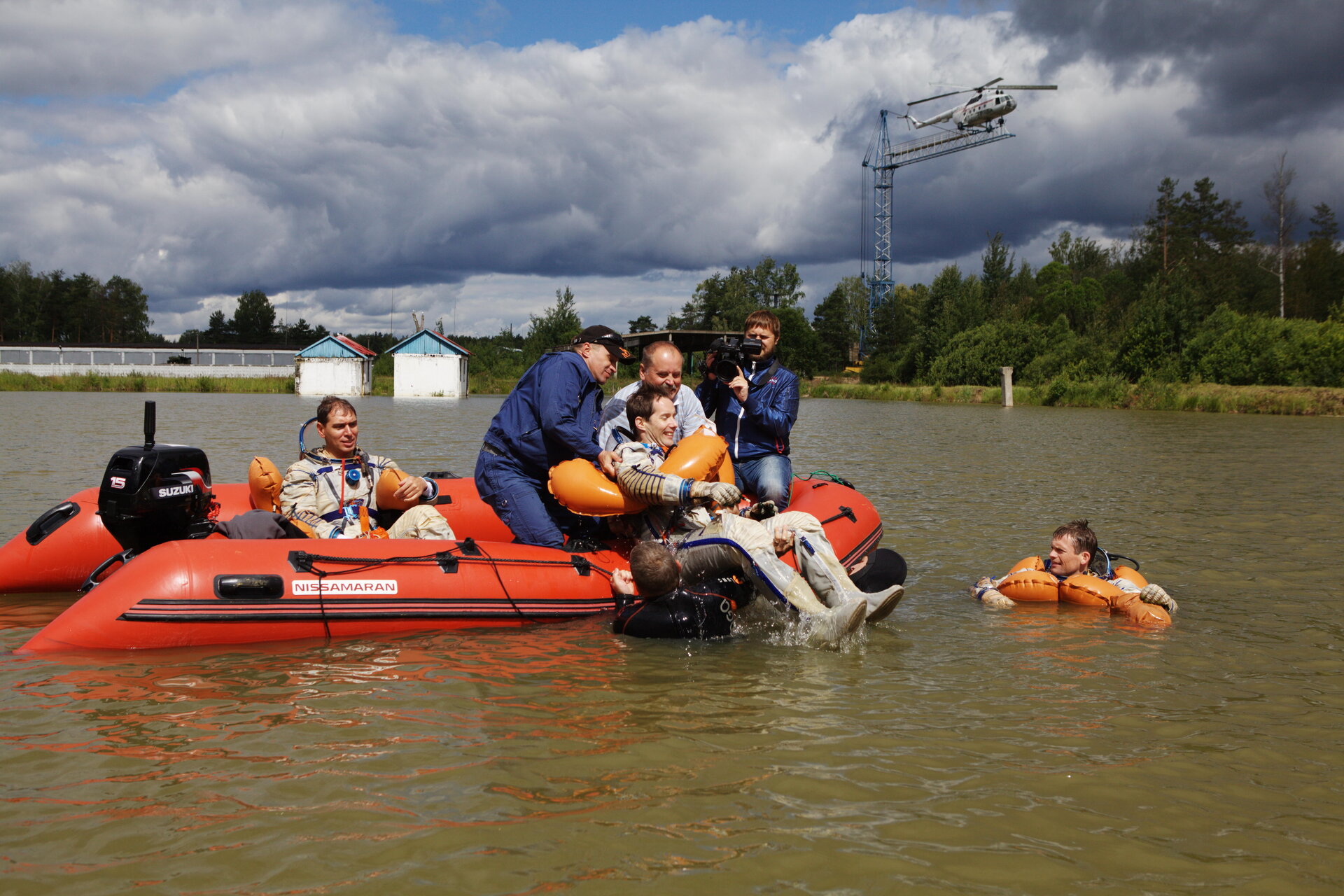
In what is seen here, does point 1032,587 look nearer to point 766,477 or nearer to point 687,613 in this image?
point 766,477

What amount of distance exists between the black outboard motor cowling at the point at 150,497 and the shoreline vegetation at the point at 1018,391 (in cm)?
2389

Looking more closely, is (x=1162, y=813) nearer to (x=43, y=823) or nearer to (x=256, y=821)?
(x=256, y=821)

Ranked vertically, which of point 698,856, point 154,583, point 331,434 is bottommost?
point 698,856

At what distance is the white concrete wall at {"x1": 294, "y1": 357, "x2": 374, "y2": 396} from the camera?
42.9 m

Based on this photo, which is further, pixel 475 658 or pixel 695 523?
pixel 695 523

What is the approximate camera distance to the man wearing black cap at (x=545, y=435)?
5.30 m

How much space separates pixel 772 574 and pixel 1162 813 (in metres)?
2.10

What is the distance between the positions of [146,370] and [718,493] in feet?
173

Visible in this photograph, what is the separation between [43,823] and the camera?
278 cm

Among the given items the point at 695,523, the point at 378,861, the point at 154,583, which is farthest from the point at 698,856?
the point at 154,583

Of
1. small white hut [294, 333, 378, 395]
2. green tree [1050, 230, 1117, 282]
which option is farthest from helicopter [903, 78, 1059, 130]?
small white hut [294, 333, 378, 395]

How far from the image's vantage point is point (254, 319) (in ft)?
262

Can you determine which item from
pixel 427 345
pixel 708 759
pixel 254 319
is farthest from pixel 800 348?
pixel 708 759

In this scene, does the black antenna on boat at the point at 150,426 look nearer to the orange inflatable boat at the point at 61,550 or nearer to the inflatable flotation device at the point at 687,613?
the orange inflatable boat at the point at 61,550
